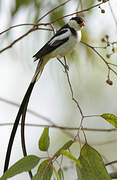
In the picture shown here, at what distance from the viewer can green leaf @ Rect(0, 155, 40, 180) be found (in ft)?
4.11

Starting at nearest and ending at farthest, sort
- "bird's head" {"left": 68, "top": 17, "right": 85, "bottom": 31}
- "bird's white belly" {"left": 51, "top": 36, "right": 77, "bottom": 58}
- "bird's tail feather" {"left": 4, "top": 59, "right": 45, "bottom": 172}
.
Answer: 1. "bird's tail feather" {"left": 4, "top": 59, "right": 45, "bottom": 172}
2. "bird's white belly" {"left": 51, "top": 36, "right": 77, "bottom": 58}
3. "bird's head" {"left": 68, "top": 17, "right": 85, "bottom": 31}

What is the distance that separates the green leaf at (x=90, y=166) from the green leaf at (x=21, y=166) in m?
0.14

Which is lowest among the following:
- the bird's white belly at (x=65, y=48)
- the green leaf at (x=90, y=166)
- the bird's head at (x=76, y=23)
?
the green leaf at (x=90, y=166)

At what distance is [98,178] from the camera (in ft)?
4.37

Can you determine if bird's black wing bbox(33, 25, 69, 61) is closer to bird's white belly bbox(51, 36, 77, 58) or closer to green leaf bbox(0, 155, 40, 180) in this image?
bird's white belly bbox(51, 36, 77, 58)

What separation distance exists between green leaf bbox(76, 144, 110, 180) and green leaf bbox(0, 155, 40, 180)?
0.14 meters

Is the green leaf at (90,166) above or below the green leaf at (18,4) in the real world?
below

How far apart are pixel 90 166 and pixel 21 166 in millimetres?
227

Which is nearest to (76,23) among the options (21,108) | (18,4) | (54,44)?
(54,44)

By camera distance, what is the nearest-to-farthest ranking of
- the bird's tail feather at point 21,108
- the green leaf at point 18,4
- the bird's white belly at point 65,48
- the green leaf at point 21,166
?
1. the green leaf at point 21,166
2. the bird's tail feather at point 21,108
3. the bird's white belly at point 65,48
4. the green leaf at point 18,4

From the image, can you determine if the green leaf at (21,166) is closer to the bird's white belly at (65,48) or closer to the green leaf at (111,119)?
the green leaf at (111,119)

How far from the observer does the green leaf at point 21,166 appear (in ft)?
4.11

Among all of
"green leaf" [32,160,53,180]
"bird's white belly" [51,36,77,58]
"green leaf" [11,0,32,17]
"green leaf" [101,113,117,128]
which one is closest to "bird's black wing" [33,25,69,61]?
"bird's white belly" [51,36,77,58]

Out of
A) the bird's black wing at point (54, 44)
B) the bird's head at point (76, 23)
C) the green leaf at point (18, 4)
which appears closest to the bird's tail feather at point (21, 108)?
the bird's black wing at point (54, 44)
